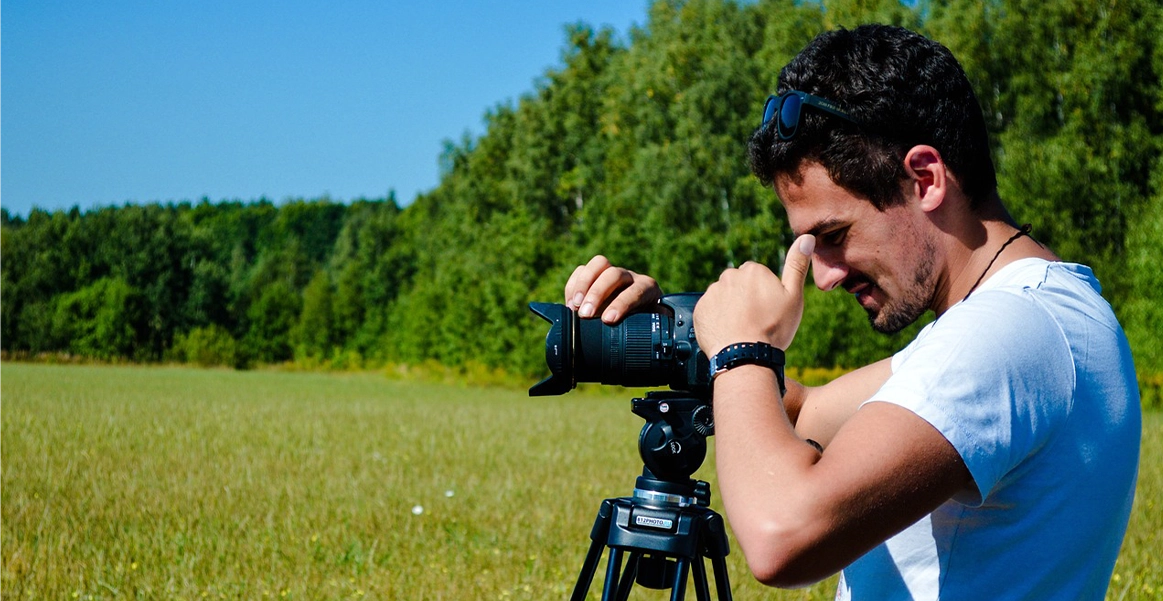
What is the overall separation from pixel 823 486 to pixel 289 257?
9906 cm

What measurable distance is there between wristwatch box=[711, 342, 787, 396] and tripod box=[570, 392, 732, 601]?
1.20 feet

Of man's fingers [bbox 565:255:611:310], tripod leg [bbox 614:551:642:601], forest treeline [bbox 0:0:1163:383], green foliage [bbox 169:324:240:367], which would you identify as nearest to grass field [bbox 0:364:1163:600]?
tripod leg [bbox 614:551:642:601]

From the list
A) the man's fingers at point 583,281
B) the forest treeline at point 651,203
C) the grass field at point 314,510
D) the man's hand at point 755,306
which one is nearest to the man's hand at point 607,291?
the man's fingers at point 583,281

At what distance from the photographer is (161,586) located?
561 cm

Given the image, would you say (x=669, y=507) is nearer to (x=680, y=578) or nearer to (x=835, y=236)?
(x=680, y=578)

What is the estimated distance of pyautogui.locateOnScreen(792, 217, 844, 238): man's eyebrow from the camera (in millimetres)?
1841

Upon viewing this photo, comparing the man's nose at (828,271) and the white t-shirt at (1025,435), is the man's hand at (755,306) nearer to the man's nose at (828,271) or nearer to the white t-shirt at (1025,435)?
the man's nose at (828,271)

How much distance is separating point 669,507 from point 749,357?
0.51 metres

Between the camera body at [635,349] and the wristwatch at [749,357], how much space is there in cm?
26

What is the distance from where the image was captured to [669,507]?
207cm

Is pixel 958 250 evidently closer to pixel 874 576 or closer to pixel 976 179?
pixel 976 179

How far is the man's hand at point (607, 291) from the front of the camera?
2078 millimetres

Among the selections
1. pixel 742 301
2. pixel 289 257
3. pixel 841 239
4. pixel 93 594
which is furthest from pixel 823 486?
pixel 289 257

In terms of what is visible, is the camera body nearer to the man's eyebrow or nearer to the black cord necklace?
the man's eyebrow
